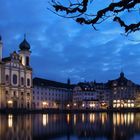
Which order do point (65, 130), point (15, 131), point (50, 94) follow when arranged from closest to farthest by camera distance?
point (15, 131)
point (65, 130)
point (50, 94)

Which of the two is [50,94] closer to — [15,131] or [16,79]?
[16,79]

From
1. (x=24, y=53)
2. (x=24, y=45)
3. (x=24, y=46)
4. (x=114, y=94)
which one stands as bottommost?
(x=114, y=94)

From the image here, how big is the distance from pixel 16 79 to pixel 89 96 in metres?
53.5

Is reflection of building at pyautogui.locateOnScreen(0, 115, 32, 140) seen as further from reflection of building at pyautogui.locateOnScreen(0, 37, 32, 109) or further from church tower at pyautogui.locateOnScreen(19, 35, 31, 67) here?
church tower at pyautogui.locateOnScreen(19, 35, 31, 67)

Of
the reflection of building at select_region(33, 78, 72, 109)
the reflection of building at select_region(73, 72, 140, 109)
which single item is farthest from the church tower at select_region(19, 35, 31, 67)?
the reflection of building at select_region(73, 72, 140, 109)

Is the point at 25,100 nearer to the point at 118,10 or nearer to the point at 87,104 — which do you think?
the point at 87,104

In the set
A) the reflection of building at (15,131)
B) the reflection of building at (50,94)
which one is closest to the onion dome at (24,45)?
the reflection of building at (50,94)

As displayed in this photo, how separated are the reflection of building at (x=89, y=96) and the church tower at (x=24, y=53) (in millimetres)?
40023

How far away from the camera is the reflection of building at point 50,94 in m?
118

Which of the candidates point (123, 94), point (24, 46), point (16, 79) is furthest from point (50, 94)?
point (123, 94)

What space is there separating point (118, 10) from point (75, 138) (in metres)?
23.0

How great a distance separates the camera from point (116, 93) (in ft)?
518

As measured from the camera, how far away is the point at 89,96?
146500 mm

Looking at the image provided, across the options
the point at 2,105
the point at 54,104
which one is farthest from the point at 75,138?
the point at 54,104
